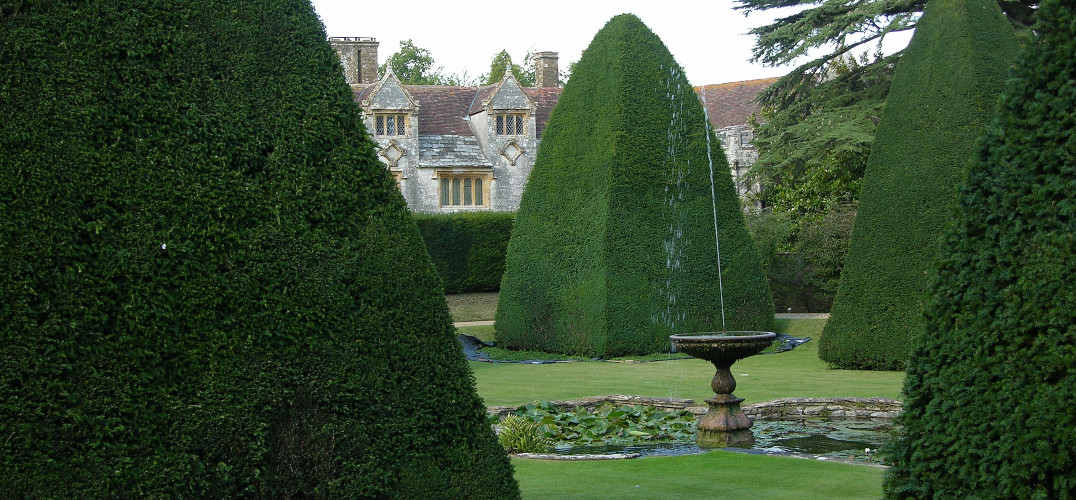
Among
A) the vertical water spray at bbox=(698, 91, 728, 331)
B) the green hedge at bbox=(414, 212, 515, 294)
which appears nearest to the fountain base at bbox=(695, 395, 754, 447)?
the vertical water spray at bbox=(698, 91, 728, 331)

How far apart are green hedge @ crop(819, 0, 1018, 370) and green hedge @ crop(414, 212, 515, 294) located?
13.9 metres

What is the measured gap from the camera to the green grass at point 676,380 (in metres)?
11.9

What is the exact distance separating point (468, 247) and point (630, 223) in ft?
34.6

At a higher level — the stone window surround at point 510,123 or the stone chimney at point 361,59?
the stone chimney at point 361,59

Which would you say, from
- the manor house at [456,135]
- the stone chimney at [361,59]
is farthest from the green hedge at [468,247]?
the stone chimney at [361,59]

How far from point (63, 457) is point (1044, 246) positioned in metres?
3.83

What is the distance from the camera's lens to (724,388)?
902 cm

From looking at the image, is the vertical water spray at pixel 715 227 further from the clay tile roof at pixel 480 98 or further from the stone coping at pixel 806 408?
the clay tile roof at pixel 480 98

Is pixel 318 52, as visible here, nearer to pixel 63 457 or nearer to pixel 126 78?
pixel 126 78

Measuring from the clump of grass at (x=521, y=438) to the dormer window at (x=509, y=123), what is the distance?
1159 inches

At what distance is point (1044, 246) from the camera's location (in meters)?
3.41

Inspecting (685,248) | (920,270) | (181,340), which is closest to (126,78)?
(181,340)

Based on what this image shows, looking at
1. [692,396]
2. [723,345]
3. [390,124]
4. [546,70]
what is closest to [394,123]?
[390,124]

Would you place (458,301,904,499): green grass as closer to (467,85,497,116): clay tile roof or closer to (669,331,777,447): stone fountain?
(669,331,777,447): stone fountain
